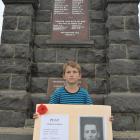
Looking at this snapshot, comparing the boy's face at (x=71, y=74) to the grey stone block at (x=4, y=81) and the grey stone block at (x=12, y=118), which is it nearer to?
the grey stone block at (x=12, y=118)

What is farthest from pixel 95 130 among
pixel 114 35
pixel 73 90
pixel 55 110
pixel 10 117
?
pixel 114 35

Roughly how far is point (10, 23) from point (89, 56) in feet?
6.48

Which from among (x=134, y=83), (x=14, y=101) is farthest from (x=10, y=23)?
(x=134, y=83)

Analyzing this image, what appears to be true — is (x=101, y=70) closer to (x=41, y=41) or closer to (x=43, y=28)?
(x=41, y=41)

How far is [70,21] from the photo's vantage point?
6.82 metres

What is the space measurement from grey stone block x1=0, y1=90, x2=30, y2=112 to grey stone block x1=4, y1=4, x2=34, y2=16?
1933 millimetres

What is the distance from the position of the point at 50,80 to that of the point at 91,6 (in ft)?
7.09

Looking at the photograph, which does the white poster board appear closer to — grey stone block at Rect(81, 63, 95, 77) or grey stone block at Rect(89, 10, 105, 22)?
grey stone block at Rect(81, 63, 95, 77)

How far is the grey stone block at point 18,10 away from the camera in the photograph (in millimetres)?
6691

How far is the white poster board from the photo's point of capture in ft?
10.5

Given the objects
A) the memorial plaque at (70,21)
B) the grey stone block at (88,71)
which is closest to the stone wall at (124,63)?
the grey stone block at (88,71)

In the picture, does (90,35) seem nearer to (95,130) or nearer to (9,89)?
(9,89)

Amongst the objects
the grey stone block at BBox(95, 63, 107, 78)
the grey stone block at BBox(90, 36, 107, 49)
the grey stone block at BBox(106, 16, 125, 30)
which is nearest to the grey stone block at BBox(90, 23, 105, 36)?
the grey stone block at BBox(90, 36, 107, 49)

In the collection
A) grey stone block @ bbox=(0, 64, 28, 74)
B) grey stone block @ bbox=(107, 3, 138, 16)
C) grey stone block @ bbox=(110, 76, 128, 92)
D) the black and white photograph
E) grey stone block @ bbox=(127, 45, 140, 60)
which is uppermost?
grey stone block @ bbox=(107, 3, 138, 16)
